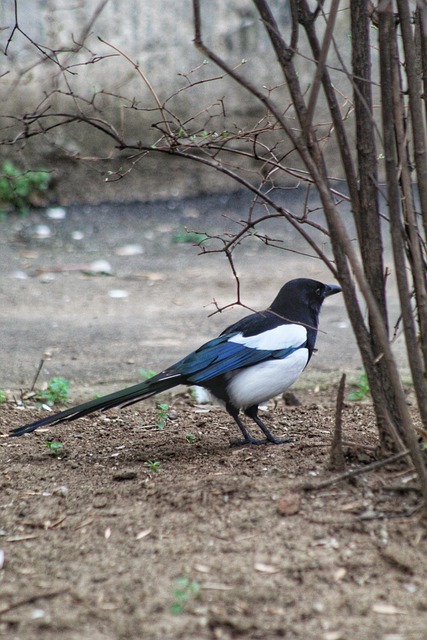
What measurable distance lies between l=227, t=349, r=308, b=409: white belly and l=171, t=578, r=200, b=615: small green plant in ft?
4.78

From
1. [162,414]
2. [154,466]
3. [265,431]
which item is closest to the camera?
[154,466]

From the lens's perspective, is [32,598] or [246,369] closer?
[32,598]

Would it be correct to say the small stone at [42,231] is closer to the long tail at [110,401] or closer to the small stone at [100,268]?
the small stone at [100,268]

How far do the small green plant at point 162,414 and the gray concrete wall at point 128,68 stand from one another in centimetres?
451

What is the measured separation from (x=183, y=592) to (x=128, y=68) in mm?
7057

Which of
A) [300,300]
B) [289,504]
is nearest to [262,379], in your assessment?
[300,300]

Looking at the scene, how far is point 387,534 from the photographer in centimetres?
244

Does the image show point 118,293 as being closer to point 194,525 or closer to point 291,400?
point 291,400

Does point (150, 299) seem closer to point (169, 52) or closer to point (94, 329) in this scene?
point (94, 329)

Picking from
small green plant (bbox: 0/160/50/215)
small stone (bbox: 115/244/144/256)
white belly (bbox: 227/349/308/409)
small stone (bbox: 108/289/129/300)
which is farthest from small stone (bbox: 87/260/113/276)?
white belly (bbox: 227/349/308/409)

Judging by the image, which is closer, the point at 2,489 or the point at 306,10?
the point at 306,10

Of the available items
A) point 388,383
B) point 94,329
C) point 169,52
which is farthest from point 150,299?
point 388,383

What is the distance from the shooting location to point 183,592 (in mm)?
2213

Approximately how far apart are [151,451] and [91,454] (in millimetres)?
244
